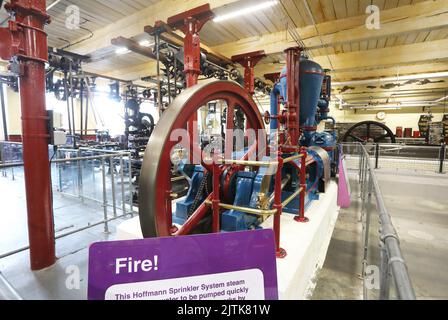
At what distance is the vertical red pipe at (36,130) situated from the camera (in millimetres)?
1946

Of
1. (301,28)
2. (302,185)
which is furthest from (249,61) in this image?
(302,185)

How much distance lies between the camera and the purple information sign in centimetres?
87

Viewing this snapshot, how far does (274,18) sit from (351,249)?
150 inches

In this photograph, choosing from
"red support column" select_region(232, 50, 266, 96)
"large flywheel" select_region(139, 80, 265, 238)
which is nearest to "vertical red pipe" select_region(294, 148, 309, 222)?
"large flywheel" select_region(139, 80, 265, 238)

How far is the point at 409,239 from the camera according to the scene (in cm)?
324

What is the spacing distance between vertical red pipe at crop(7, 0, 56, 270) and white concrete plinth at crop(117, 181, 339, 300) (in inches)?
25.7

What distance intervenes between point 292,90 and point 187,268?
308 cm

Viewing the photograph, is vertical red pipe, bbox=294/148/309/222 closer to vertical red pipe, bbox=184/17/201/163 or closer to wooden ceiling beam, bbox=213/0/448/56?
vertical red pipe, bbox=184/17/201/163

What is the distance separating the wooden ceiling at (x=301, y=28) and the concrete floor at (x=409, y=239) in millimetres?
2711

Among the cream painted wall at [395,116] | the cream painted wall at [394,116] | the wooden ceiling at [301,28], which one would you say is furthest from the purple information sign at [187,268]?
the cream painted wall at [395,116]

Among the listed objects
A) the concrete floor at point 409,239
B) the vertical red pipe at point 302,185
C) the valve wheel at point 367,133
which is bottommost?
the concrete floor at point 409,239

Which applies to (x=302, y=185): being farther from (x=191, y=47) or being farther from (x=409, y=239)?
(x=191, y=47)

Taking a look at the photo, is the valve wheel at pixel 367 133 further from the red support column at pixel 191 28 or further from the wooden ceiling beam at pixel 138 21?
the wooden ceiling beam at pixel 138 21
